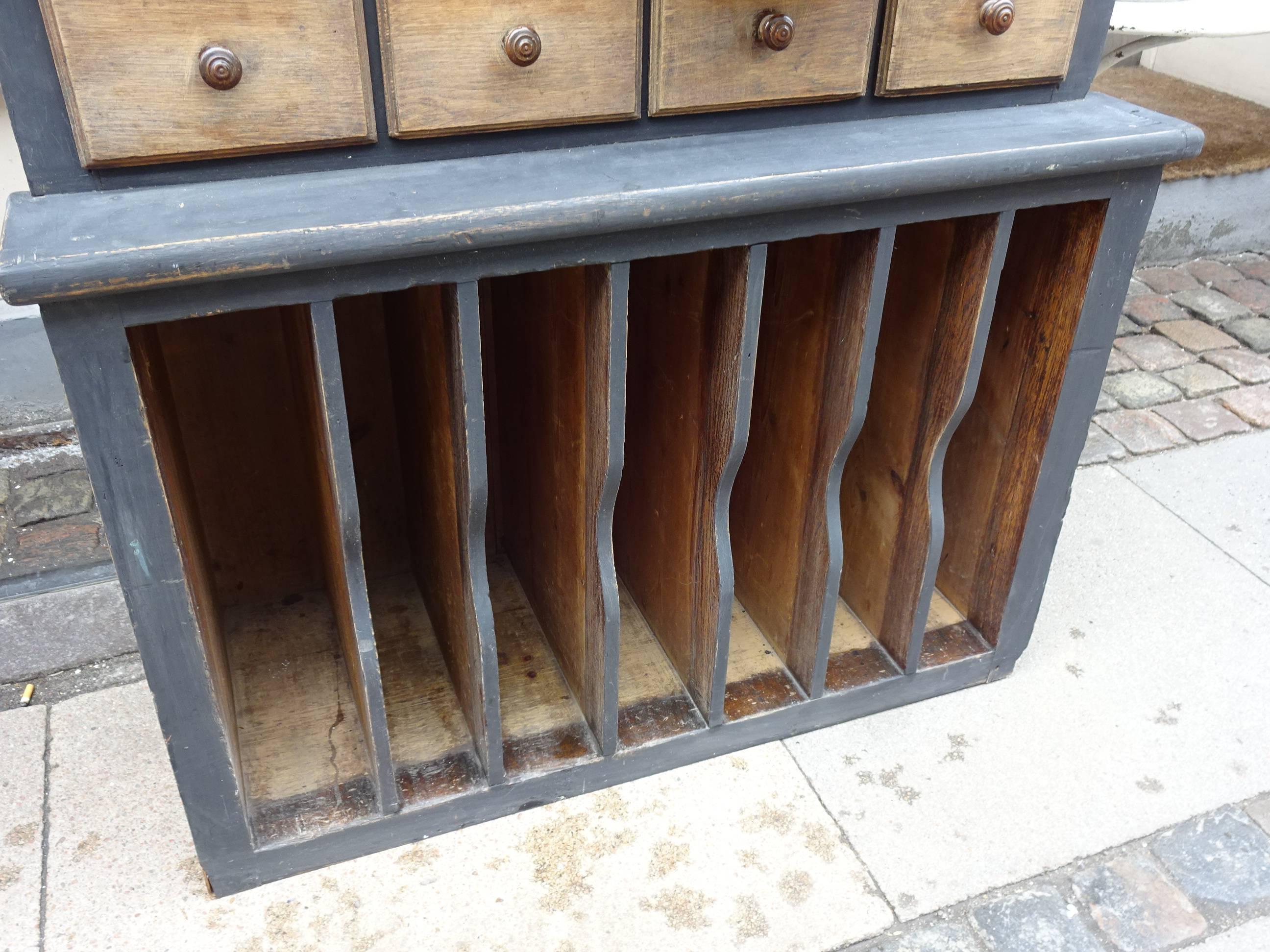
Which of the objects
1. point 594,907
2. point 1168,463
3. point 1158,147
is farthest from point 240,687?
point 1168,463

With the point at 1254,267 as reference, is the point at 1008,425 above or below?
above

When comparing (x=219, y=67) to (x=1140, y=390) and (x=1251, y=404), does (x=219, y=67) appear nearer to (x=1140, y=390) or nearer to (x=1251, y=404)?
(x=1140, y=390)

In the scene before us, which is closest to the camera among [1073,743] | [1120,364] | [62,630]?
[1073,743]

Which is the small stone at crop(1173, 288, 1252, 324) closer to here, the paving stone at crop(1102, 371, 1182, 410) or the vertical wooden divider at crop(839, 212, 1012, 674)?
the paving stone at crop(1102, 371, 1182, 410)

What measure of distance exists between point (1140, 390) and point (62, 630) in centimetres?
267

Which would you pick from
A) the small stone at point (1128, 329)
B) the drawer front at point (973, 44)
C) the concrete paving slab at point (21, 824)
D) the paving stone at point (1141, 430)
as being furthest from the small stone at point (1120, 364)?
the concrete paving slab at point (21, 824)

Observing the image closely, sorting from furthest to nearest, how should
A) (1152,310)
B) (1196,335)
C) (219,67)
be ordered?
(1152,310), (1196,335), (219,67)

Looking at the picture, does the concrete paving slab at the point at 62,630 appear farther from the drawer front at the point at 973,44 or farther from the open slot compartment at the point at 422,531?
the drawer front at the point at 973,44

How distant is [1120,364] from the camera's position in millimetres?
2963

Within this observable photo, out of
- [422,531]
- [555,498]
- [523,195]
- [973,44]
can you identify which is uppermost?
[973,44]

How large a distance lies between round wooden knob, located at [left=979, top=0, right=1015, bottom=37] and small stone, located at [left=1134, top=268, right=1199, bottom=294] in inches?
90.2

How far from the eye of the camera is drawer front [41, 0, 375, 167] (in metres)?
1.02

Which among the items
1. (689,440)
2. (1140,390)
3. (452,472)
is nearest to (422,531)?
(452,472)

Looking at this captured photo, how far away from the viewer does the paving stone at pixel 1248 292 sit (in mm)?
3275
